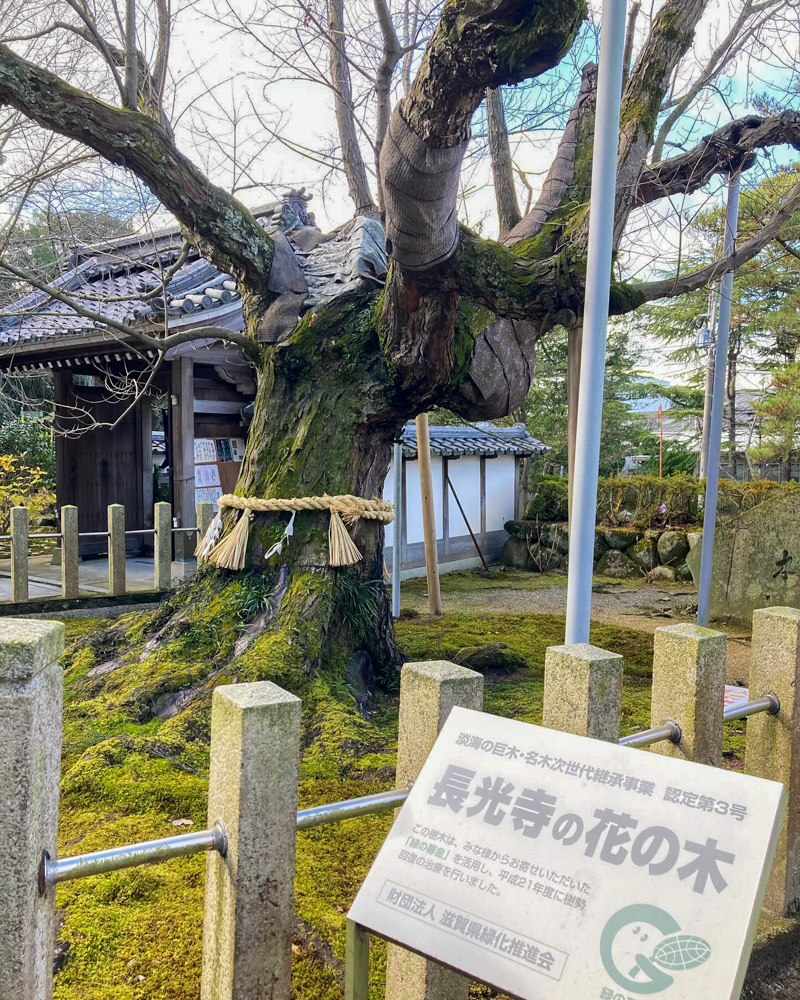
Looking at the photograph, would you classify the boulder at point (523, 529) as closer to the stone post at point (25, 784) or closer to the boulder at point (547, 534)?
the boulder at point (547, 534)

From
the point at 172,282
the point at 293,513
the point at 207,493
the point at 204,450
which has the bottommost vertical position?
the point at 207,493

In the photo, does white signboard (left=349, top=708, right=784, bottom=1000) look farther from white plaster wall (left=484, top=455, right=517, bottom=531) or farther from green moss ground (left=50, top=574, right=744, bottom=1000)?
white plaster wall (left=484, top=455, right=517, bottom=531)

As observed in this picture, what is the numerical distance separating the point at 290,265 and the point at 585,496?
2690 mm

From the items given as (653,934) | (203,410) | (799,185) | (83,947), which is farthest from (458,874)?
(203,410)

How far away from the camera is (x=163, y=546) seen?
7734 mm

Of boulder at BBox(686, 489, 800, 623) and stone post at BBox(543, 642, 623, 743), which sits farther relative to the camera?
boulder at BBox(686, 489, 800, 623)

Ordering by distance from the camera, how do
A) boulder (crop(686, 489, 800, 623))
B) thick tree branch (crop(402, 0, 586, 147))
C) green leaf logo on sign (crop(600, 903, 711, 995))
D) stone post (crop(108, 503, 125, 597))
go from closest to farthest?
green leaf logo on sign (crop(600, 903, 711, 995)) < thick tree branch (crop(402, 0, 586, 147)) < stone post (crop(108, 503, 125, 597)) < boulder (crop(686, 489, 800, 623))

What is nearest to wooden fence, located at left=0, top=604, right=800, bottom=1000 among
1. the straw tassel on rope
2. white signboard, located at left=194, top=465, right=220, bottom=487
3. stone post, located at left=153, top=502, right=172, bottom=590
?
the straw tassel on rope

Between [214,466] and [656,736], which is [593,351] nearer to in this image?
[656,736]

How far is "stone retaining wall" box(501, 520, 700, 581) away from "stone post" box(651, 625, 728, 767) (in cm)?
973

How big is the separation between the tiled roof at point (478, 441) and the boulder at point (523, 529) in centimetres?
134

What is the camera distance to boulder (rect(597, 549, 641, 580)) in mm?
12773

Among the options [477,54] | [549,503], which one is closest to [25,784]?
[477,54]

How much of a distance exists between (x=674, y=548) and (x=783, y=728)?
10572 millimetres
